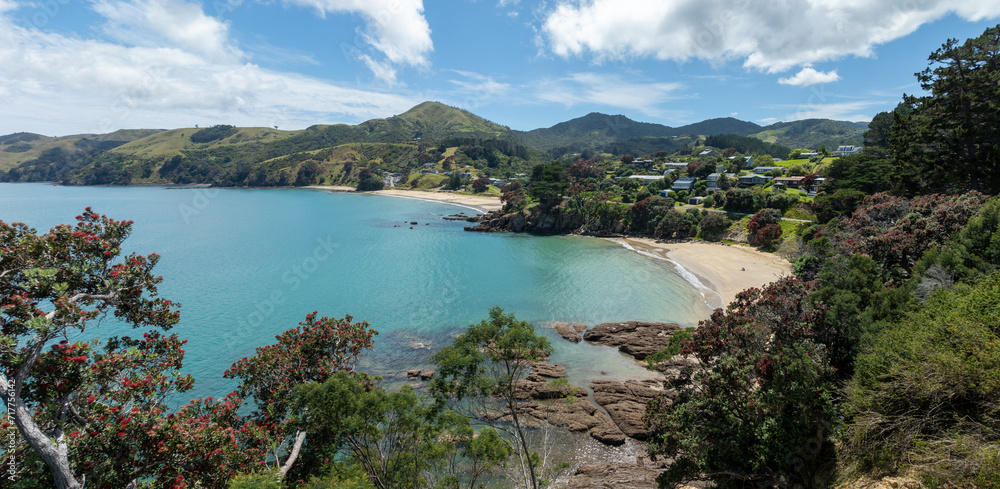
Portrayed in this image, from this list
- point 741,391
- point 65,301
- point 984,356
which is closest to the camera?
point 65,301

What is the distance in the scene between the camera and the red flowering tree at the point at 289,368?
13742 mm

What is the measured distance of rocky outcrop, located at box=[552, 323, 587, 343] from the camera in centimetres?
3694

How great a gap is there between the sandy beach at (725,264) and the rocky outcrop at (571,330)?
18.1 metres

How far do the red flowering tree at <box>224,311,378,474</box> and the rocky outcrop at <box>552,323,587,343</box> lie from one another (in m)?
22.9

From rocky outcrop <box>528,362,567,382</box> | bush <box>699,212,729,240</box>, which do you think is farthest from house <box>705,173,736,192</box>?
rocky outcrop <box>528,362,567,382</box>

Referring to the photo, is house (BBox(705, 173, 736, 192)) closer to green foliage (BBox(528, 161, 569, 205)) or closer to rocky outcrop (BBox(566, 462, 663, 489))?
green foliage (BBox(528, 161, 569, 205))

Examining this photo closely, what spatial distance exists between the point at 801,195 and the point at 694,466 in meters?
A: 84.0

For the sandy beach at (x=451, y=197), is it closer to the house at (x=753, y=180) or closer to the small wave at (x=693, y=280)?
the small wave at (x=693, y=280)

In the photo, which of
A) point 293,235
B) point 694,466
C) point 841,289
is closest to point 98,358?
point 694,466

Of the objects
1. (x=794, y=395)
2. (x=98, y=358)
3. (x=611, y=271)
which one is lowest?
(x=611, y=271)

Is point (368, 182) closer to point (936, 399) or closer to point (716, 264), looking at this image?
point (716, 264)

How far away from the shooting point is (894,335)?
15484 mm

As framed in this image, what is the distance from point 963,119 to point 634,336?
33.8 m

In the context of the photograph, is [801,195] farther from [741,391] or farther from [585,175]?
[741,391]
